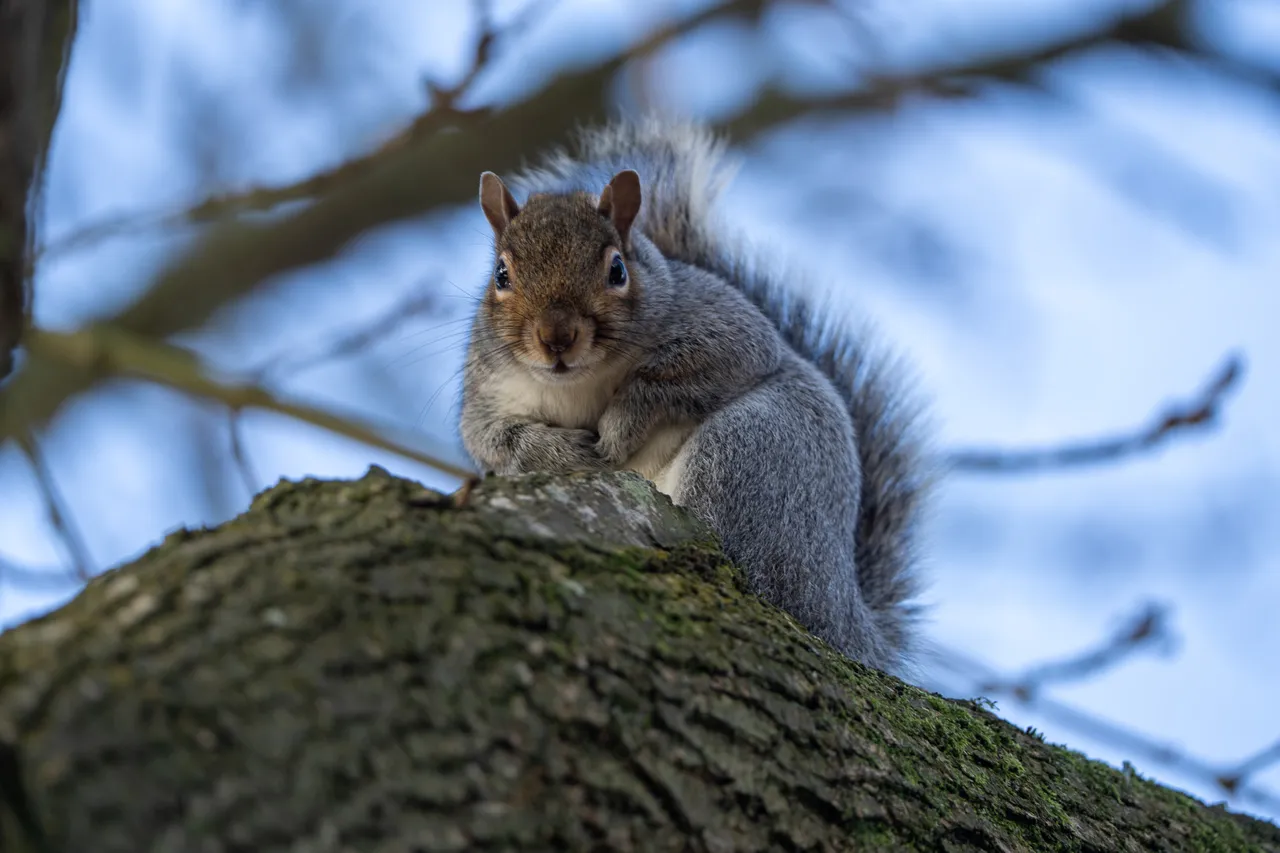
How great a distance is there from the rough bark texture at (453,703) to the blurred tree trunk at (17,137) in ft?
1.05

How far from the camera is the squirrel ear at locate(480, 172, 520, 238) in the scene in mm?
2762

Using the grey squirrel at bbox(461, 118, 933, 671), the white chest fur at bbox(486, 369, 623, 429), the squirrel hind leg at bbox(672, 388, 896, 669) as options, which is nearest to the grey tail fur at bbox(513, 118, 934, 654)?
the grey squirrel at bbox(461, 118, 933, 671)

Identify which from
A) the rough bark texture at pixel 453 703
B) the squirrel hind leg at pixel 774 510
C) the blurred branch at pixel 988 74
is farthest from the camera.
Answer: the blurred branch at pixel 988 74

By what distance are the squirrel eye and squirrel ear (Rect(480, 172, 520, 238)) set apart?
322 millimetres

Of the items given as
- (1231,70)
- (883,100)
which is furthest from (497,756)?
(1231,70)

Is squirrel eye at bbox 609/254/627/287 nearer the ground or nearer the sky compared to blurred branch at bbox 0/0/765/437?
nearer the ground

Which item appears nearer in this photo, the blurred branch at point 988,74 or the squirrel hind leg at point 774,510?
the squirrel hind leg at point 774,510

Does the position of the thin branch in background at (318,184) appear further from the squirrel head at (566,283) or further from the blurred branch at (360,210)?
the blurred branch at (360,210)

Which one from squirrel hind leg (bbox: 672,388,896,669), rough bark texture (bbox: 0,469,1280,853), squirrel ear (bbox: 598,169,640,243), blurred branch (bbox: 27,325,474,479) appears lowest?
rough bark texture (bbox: 0,469,1280,853)

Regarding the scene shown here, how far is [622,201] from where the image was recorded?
270 centimetres

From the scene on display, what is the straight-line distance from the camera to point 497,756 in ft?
4.02

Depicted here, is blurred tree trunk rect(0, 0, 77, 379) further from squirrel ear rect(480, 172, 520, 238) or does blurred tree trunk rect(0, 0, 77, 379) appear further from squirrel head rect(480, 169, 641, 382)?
squirrel ear rect(480, 172, 520, 238)

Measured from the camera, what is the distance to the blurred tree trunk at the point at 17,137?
1120 mm

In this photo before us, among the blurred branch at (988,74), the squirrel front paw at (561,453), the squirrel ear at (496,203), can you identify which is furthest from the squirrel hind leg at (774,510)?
the blurred branch at (988,74)
